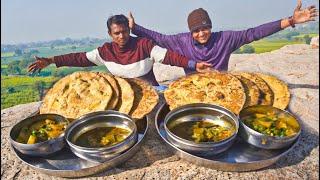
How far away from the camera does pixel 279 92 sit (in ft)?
24.3

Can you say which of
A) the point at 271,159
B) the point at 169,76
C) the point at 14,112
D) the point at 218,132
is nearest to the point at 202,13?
the point at 169,76

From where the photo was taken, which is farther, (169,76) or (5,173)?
(169,76)

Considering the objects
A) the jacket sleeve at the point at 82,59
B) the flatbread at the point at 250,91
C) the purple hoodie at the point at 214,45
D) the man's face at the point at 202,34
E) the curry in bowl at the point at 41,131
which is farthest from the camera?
the jacket sleeve at the point at 82,59

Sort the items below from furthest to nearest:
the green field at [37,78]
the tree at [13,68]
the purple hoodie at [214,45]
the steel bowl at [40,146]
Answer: the tree at [13,68]
the green field at [37,78]
the purple hoodie at [214,45]
the steel bowl at [40,146]

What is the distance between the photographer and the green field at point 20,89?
10492 mm

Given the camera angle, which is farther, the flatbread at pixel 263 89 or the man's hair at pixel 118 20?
the man's hair at pixel 118 20

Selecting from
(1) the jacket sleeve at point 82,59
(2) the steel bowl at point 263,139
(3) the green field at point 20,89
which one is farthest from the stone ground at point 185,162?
(1) the jacket sleeve at point 82,59

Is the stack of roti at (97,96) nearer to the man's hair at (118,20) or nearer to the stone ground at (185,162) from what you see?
the stone ground at (185,162)

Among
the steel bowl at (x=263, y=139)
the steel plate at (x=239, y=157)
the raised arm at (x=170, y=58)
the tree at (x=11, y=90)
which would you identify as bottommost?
the tree at (x=11, y=90)

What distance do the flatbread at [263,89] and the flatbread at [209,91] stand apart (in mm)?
556

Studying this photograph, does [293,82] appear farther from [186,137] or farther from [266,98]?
[186,137]

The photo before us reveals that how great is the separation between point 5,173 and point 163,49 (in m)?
4.53

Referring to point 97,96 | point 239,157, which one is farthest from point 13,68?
point 239,157

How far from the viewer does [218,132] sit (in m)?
6.15
